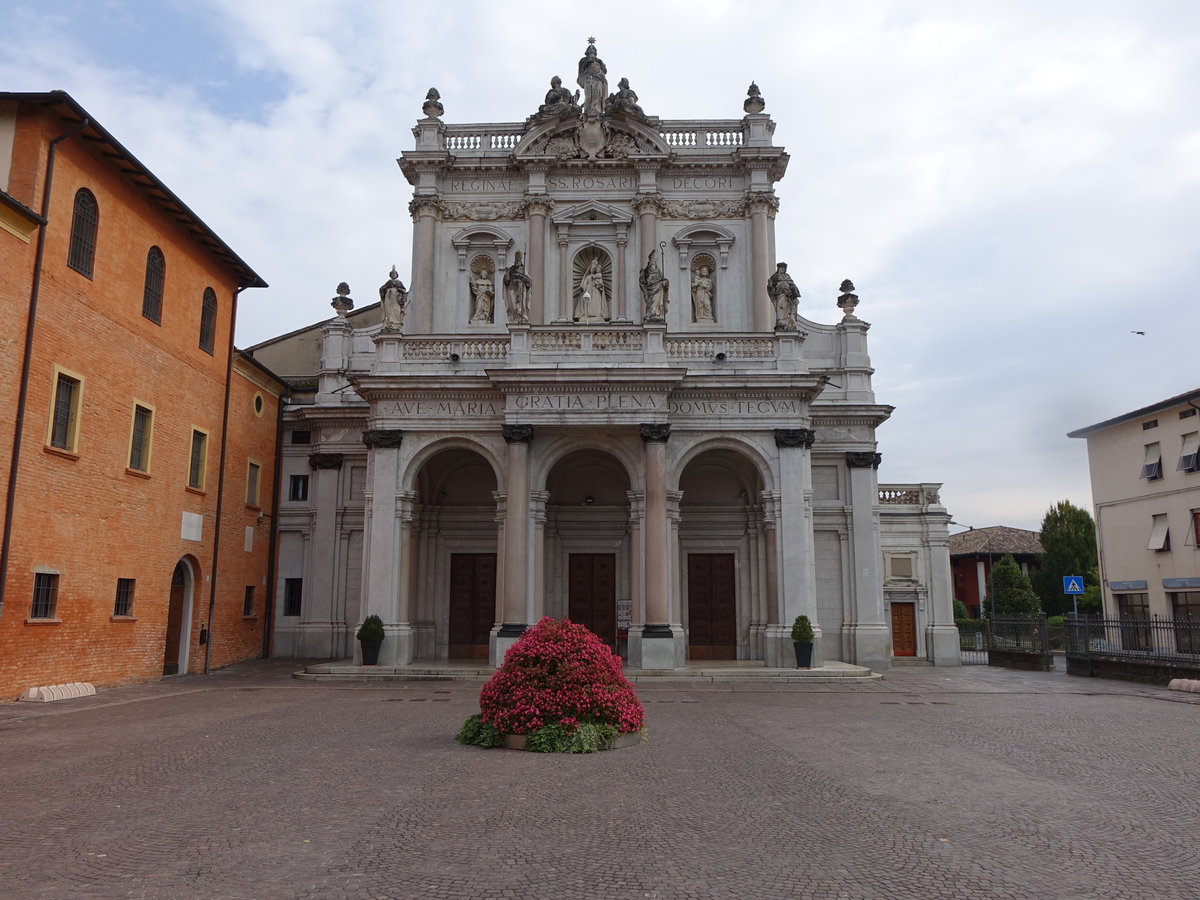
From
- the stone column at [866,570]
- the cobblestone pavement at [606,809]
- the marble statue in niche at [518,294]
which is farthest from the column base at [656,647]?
the marble statue in niche at [518,294]

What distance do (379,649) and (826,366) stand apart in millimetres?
17147

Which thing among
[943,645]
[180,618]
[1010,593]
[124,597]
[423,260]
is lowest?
[943,645]

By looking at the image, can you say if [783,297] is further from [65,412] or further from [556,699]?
[65,412]

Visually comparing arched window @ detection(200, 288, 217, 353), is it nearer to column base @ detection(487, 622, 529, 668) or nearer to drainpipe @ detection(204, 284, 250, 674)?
drainpipe @ detection(204, 284, 250, 674)

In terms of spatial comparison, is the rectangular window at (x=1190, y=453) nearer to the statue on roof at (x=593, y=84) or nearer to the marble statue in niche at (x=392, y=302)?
the statue on roof at (x=593, y=84)

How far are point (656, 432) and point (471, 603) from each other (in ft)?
29.2

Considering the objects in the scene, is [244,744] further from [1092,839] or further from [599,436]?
[599,436]

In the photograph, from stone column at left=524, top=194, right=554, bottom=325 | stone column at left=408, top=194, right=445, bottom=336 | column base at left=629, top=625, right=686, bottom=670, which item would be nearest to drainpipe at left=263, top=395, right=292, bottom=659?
stone column at left=408, top=194, right=445, bottom=336

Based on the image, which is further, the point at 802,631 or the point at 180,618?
the point at 180,618

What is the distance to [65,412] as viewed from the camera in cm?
1861

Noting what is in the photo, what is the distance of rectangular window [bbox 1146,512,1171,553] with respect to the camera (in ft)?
117

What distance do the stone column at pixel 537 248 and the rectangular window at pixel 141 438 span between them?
12.4m

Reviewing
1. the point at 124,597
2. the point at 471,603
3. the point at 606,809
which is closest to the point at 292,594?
the point at 471,603

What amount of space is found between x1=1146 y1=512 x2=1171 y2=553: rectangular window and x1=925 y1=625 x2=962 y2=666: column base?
39.2 ft
